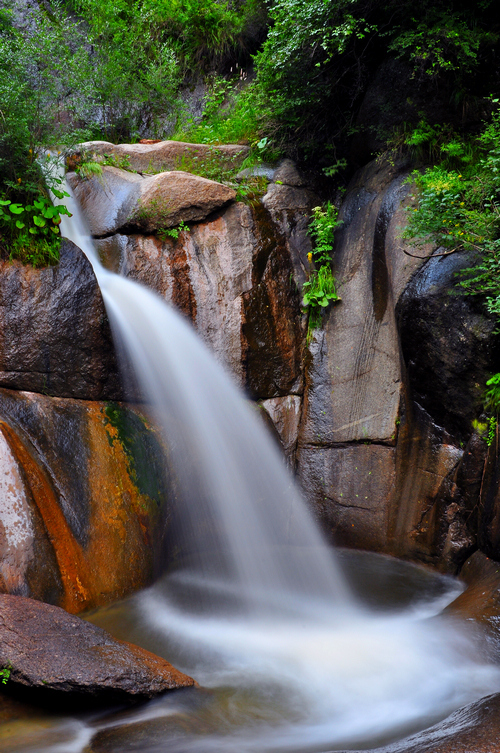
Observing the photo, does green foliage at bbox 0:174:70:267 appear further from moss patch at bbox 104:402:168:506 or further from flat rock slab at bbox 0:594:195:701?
flat rock slab at bbox 0:594:195:701

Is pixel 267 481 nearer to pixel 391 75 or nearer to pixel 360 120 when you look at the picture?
pixel 360 120

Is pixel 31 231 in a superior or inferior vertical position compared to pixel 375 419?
superior

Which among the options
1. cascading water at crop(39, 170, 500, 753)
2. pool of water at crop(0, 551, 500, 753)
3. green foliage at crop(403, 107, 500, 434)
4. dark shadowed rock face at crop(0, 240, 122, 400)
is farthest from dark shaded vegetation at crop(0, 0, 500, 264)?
pool of water at crop(0, 551, 500, 753)

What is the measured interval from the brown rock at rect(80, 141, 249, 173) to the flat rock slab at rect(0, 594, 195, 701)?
18.6 feet

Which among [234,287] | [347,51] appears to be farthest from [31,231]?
[347,51]

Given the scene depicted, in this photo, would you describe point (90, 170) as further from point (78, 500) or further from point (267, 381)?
point (78, 500)

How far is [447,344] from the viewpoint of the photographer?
5062mm

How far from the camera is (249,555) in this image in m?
5.24

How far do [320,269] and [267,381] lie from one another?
168cm

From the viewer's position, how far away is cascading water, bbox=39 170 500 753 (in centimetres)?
311

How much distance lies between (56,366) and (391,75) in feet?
17.9

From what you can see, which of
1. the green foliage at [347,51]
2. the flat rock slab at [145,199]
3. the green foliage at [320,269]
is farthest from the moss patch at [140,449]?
the green foliage at [347,51]

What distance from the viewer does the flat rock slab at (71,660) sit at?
2.89 metres

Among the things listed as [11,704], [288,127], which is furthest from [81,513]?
[288,127]
